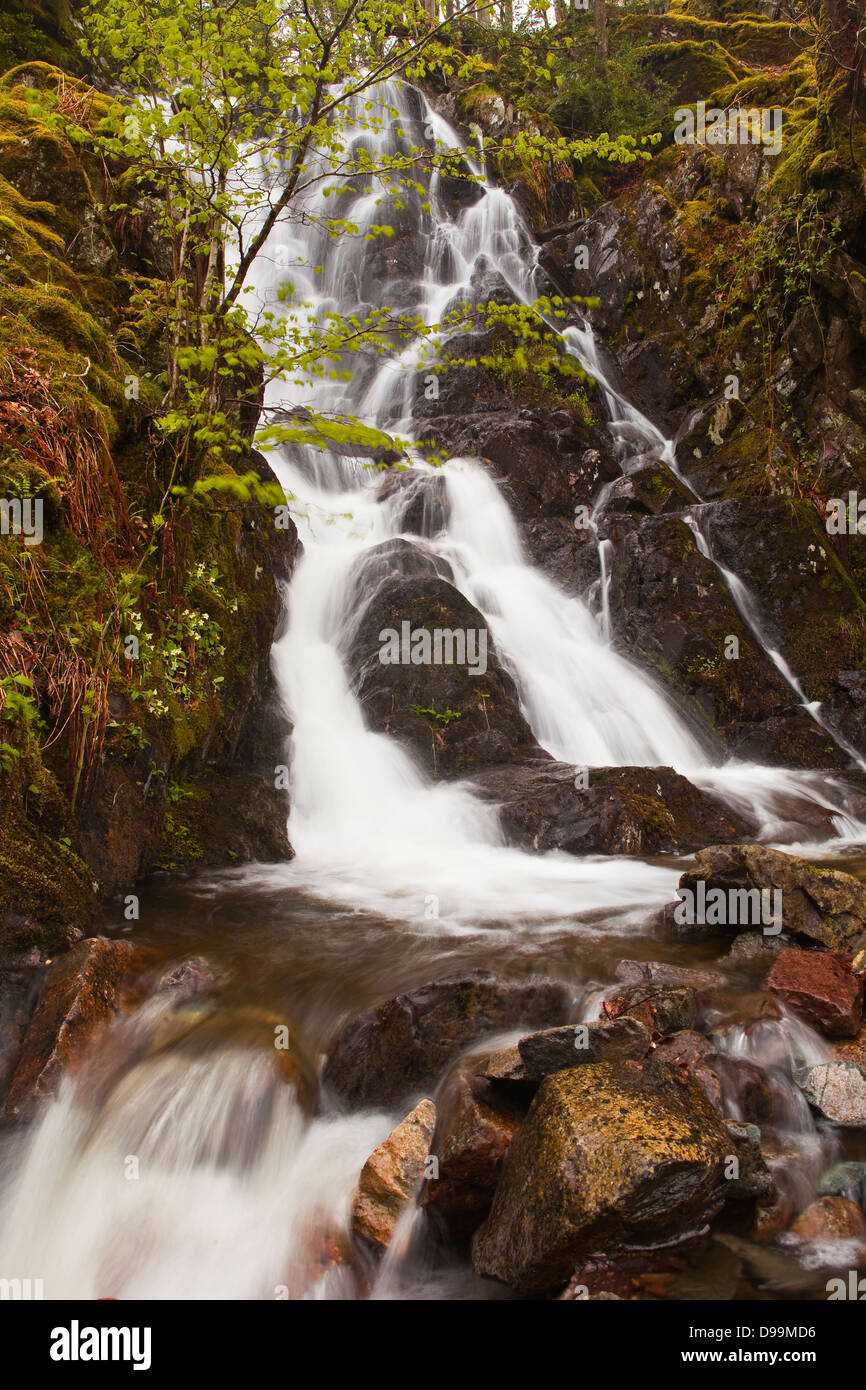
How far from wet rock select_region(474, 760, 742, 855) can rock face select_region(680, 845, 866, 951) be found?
6.98ft

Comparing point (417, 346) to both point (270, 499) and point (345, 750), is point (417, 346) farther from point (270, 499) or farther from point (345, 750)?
point (270, 499)

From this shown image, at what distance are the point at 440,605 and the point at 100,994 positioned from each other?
7.26 m

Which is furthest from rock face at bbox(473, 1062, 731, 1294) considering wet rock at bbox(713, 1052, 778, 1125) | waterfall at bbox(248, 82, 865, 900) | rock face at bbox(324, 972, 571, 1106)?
waterfall at bbox(248, 82, 865, 900)

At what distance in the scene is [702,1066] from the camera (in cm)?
408

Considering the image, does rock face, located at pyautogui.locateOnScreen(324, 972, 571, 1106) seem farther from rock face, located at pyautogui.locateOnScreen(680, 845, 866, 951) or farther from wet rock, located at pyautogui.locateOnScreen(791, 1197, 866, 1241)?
rock face, located at pyautogui.locateOnScreen(680, 845, 866, 951)

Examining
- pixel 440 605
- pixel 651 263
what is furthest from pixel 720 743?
pixel 651 263

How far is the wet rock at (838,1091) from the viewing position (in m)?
3.97

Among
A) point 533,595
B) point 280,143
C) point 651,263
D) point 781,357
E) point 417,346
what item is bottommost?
point 533,595

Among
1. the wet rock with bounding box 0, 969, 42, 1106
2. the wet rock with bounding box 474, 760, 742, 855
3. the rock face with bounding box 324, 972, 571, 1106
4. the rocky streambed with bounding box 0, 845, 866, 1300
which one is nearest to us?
the rocky streambed with bounding box 0, 845, 866, 1300

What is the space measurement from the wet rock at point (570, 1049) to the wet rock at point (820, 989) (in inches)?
48.8

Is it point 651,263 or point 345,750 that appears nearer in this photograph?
point 345,750

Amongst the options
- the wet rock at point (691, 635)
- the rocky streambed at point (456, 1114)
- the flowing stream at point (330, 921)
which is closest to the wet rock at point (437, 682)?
the flowing stream at point (330, 921)

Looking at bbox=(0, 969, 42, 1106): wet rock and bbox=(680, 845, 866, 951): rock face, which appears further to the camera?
bbox=(680, 845, 866, 951): rock face

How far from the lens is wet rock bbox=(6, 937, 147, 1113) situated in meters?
4.13
